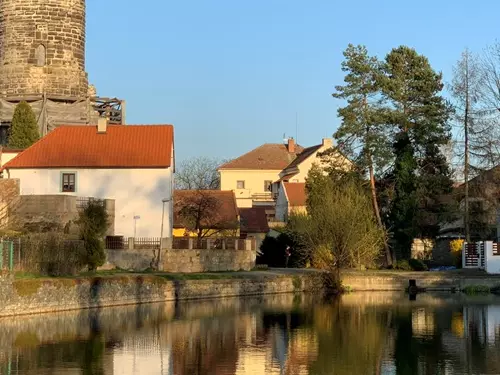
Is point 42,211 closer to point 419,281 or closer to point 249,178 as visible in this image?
point 419,281

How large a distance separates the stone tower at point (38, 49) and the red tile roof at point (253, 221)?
13853mm

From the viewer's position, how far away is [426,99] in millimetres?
55750

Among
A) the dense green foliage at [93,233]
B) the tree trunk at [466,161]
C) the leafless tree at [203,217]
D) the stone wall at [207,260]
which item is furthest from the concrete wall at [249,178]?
the dense green foliage at [93,233]

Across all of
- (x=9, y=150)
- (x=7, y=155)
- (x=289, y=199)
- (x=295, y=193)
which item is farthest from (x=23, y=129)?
(x=295, y=193)

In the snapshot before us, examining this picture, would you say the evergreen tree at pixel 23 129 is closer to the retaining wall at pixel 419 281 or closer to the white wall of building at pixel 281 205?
the retaining wall at pixel 419 281

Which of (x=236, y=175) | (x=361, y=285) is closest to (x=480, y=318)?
(x=361, y=285)

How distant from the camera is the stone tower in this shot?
189 ft

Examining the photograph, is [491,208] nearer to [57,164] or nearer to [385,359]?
[57,164]

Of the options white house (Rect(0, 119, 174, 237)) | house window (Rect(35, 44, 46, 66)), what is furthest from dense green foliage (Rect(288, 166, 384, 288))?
house window (Rect(35, 44, 46, 66))

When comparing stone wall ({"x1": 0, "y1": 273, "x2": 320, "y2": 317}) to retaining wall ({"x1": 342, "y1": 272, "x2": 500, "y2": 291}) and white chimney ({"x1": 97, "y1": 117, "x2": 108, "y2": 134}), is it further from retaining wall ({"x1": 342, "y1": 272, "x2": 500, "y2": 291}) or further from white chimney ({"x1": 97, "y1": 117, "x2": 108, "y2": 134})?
white chimney ({"x1": 97, "y1": 117, "x2": 108, "y2": 134})

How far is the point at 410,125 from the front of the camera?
55.2 m

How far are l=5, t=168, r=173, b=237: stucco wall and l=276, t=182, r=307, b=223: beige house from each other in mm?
27391

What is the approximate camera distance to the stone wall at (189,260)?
41.7 metres

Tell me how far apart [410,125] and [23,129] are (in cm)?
2302
